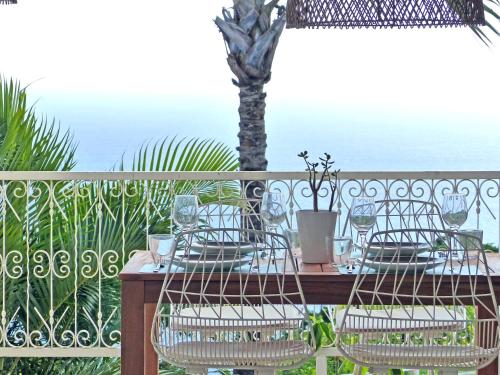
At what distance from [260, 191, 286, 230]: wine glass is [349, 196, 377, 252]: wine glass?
10.8 inches

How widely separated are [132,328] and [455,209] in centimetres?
131

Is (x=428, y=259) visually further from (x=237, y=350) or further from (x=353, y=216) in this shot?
(x=237, y=350)

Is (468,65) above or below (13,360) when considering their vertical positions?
above

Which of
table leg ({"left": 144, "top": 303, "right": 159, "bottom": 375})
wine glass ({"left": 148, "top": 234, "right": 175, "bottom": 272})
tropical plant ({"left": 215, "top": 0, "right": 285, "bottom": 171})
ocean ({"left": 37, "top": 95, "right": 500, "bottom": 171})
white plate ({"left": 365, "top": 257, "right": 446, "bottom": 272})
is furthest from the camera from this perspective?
ocean ({"left": 37, "top": 95, "right": 500, "bottom": 171})

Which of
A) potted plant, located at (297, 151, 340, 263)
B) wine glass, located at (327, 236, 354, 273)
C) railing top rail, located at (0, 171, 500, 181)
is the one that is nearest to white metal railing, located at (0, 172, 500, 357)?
railing top rail, located at (0, 171, 500, 181)

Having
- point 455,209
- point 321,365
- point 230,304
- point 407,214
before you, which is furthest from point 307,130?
point 230,304

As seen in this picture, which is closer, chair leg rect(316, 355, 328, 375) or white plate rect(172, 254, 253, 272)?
white plate rect(172, 254, 253, 272)

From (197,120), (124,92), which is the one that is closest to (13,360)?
(124,92)

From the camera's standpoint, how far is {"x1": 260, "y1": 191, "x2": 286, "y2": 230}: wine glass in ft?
12.6

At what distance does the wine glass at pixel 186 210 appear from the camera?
385 centimetres

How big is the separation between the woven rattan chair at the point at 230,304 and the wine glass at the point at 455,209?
679 millimetres

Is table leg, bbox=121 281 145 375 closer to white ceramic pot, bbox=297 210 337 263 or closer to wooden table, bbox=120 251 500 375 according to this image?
wooden table, bbox=120 251 500 375

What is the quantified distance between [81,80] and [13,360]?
21675mm

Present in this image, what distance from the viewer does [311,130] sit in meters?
33.6
